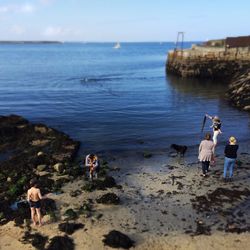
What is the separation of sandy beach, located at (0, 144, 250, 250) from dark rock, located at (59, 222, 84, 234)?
0.14 m

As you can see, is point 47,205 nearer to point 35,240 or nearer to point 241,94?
point 35,240

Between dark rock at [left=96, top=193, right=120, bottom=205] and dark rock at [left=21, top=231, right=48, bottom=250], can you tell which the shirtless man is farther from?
dark rock at [left=96, top=193, right=120, bottom=205]

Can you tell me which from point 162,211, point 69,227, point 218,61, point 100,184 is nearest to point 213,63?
point 218,61

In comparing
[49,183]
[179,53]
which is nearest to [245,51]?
[179,53]

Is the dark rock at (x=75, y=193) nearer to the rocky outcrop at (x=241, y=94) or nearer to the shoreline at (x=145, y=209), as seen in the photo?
the shoreline at (x=145, y=209)

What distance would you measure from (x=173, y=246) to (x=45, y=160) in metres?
9.66

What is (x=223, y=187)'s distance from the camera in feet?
54.1

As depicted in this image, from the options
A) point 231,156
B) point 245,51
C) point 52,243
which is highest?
point 245,51

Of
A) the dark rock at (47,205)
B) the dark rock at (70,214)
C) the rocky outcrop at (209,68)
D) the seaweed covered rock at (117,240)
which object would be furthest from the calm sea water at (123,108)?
the seaweed covered rock at (117,240)

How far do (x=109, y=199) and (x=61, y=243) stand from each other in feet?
10.4

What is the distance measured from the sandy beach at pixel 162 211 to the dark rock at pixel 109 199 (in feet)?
0.47

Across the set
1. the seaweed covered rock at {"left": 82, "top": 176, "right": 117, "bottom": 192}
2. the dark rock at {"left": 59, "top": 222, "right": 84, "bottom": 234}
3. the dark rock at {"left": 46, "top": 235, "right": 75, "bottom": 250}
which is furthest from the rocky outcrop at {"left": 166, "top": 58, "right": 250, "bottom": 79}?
the dark rock at {"left": 46, "top": 235, "right": 75, "bottom": 250}

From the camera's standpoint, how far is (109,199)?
15234 mm

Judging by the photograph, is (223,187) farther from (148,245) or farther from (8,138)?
(8,138)
